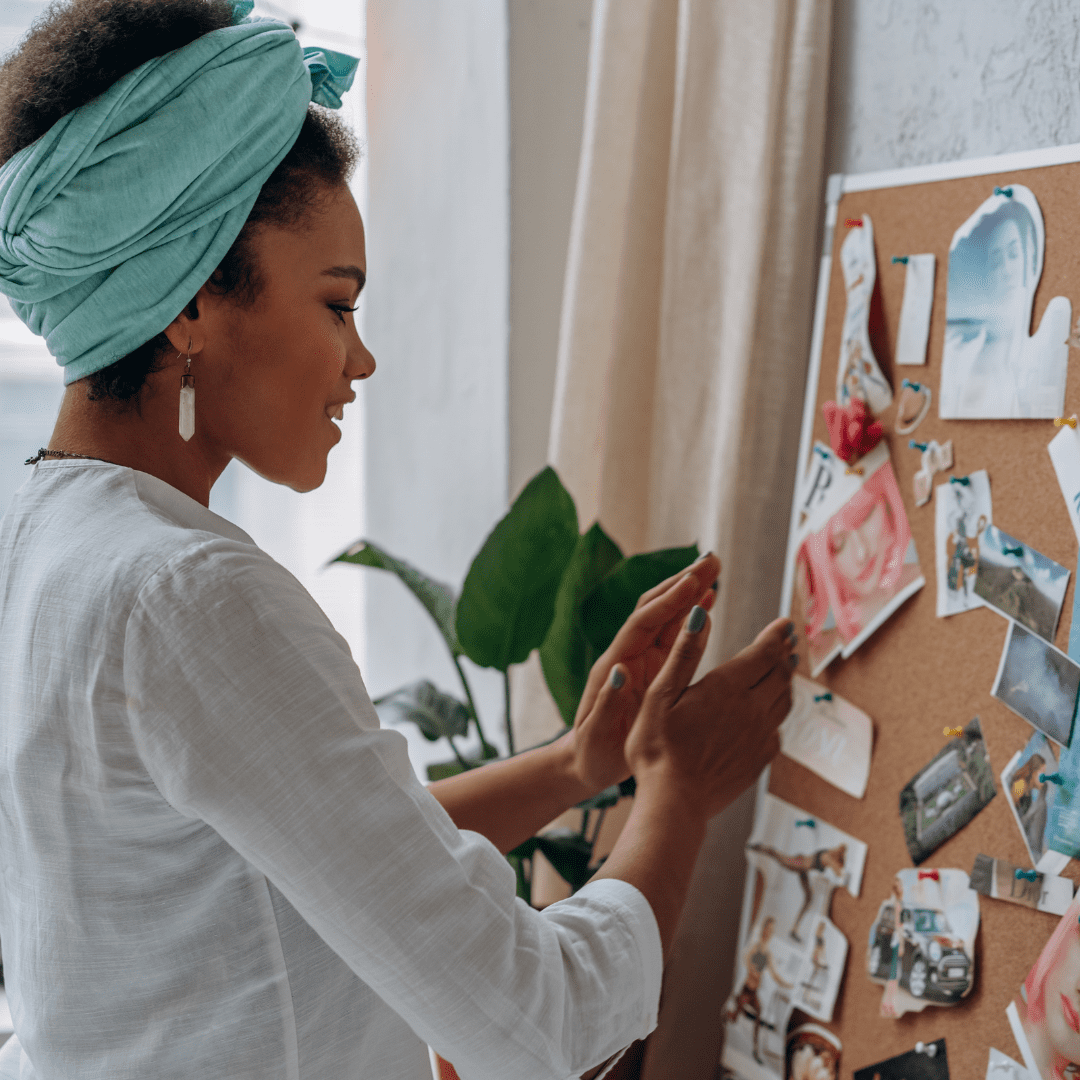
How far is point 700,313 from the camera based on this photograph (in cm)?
133

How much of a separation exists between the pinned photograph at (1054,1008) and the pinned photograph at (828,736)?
246 millimetres

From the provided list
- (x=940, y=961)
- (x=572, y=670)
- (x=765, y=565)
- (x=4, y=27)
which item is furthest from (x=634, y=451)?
(x=4, y=27)

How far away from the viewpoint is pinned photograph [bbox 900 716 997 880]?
3.03 ft

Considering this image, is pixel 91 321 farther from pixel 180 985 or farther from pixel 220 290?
pixel 180 985

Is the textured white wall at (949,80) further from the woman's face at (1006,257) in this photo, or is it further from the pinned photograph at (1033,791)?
the pinned photograph at (1033,791)

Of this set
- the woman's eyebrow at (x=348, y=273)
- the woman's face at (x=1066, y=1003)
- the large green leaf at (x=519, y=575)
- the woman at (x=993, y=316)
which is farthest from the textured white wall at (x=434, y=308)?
the woman's face at (x=1066, y=1003)

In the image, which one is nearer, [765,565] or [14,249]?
[14,249]

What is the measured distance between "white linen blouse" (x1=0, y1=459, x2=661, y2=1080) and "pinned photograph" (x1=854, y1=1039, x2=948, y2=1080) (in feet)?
1.40

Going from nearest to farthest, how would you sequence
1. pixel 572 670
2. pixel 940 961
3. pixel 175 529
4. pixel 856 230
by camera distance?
pixel 175 529
pixel 940 961
pixel 856 230
pixel 572 670

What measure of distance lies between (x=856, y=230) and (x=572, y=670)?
586 mm

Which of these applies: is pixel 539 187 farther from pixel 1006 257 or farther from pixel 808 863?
pixel 808 863

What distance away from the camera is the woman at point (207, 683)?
1.83ft

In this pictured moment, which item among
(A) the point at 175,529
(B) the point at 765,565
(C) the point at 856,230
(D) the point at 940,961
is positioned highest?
(C) the point at 856,230

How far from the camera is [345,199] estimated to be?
0.70 metres
